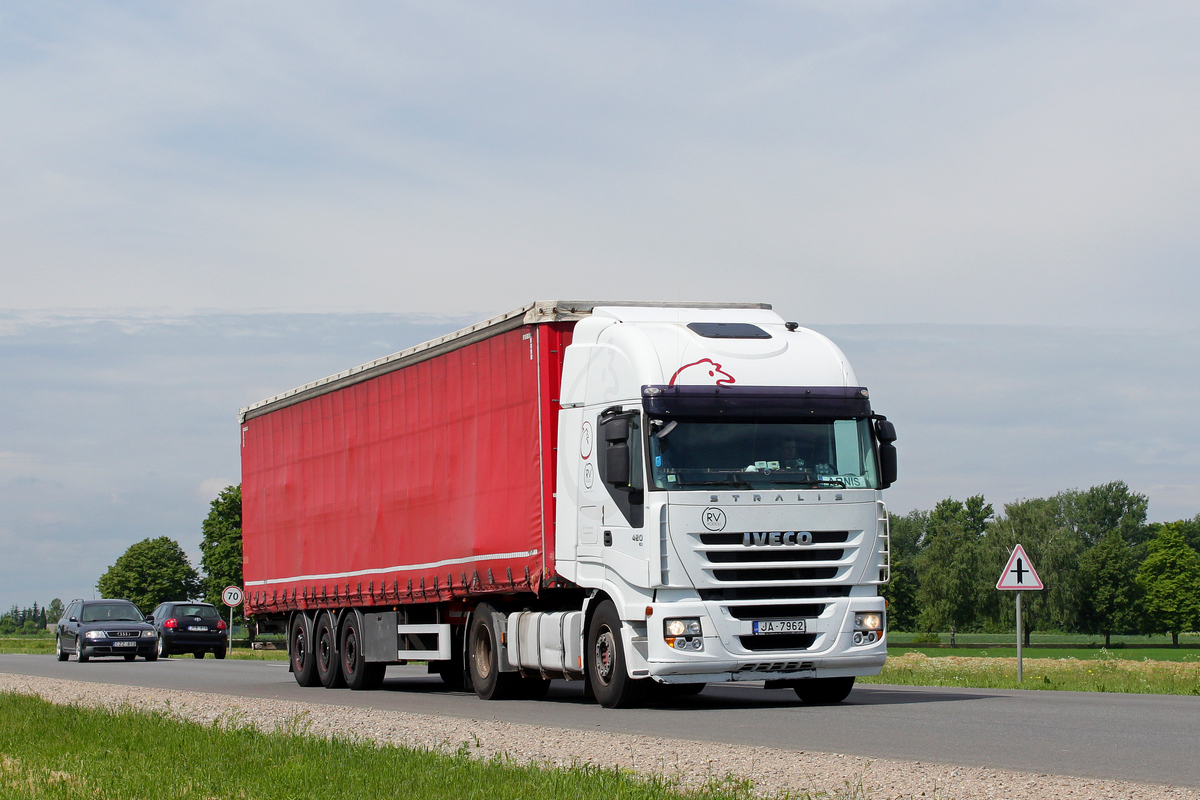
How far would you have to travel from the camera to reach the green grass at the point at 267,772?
856cm

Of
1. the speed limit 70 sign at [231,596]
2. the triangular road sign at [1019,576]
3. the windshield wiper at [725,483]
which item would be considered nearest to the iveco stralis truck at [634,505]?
the windshield wiper at [725,483]

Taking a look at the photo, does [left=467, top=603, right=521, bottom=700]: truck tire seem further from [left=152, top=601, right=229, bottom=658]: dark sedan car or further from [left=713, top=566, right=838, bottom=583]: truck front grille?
[left=152, top=601, right=229, bottom=658]: dark sedan car

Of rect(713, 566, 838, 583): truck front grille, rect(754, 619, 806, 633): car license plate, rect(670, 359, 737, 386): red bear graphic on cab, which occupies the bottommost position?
rect(754, 619, 806, 633): car license plate

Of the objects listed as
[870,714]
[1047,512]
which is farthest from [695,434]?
[1047,512]

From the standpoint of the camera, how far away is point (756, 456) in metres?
14.1

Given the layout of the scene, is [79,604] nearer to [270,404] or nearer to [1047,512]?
[270,404]

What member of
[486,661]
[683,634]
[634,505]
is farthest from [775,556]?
[486,661]

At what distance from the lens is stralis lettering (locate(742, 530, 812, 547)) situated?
45.1 ft

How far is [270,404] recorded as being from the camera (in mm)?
23953

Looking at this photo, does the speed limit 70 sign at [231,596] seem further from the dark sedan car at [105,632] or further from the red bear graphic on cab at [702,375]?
the red bear graphic on cab at [702,375]

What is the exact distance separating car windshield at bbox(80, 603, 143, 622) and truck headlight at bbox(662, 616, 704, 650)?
28374mm

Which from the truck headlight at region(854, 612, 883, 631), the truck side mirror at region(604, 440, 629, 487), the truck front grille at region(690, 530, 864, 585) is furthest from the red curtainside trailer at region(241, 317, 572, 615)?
the truck headlight at region(854, 612, 883, 631)

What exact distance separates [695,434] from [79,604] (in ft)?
96.9

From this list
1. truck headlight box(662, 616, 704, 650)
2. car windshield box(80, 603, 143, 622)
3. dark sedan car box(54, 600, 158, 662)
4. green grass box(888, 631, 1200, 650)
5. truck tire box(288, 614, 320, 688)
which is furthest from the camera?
green grass box(888, 631, 1200, 650)
